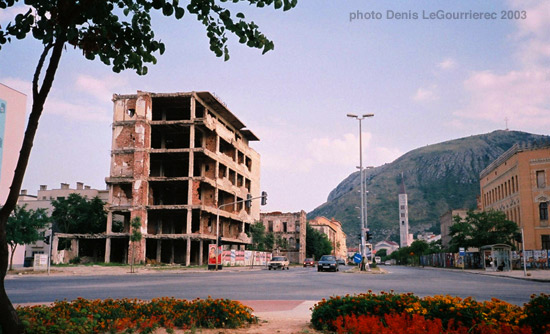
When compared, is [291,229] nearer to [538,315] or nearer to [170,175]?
[170,175]

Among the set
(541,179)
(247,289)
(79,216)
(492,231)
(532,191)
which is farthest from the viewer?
(79,216)

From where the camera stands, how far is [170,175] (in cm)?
6638

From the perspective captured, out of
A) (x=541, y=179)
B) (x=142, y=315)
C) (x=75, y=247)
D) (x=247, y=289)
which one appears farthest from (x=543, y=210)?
(x=142, y=315)

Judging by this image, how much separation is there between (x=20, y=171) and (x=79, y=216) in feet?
237

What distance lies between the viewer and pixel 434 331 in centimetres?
607

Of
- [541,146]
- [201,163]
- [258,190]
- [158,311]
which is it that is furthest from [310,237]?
[158,311]

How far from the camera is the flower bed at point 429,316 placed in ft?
20.6

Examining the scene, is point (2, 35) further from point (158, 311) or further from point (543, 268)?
point (543, 268)

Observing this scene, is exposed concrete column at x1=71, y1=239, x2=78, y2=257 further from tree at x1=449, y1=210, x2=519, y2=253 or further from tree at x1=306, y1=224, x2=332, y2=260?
tree at x1=306, y1=224, x2=332, y2=260

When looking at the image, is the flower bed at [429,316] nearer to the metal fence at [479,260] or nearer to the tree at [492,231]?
the metal fence at [479,260]

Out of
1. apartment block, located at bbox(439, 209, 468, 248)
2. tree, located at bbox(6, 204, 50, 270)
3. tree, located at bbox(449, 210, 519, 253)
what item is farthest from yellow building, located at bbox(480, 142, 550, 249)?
tree, located at bbox(6, 204, 50, 270)

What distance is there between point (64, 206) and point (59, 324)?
7251 centimetres

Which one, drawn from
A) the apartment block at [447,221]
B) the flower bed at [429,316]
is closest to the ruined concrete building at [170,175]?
the flower bed at [429,316]

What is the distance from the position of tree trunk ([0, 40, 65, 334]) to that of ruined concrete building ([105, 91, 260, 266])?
2011 inches
